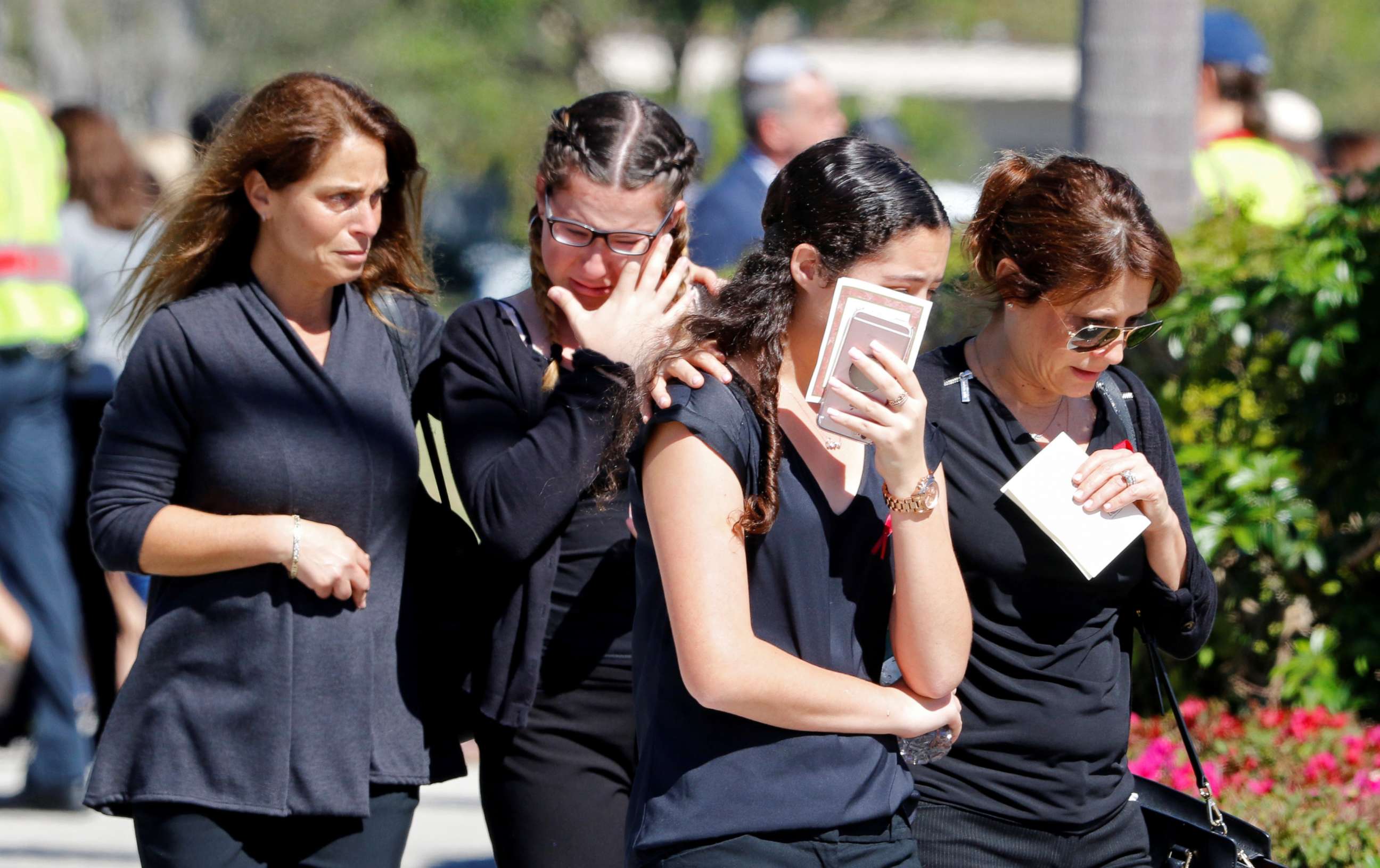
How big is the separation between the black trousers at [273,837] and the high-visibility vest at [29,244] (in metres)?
3.05

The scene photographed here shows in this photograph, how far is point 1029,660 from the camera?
8.36 feet

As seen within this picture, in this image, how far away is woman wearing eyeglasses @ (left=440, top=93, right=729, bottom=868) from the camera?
2639 mm

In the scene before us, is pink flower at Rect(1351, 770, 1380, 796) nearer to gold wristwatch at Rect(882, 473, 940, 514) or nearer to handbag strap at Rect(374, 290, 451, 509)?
gold wristwatch at Rect(882, 473, 940, 514)

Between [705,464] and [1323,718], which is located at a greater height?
[705,464]

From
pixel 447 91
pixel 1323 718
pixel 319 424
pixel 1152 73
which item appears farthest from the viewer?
pixel 447 91

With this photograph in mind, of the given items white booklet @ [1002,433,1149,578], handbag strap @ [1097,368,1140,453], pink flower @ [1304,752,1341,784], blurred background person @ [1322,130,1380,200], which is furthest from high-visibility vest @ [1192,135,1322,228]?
white booklet @ [1002,433,1149,578]

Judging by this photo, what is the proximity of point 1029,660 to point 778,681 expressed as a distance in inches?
25.8

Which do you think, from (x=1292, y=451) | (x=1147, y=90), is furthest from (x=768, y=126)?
(x=1292, y=451)

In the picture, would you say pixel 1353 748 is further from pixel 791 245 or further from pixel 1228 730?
pixel 791 245

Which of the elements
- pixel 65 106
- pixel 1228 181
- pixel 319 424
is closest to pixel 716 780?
pixel 319 424

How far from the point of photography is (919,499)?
210 cm

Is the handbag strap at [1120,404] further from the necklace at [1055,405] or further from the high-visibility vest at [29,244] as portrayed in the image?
the high-visibility vest at [29,244]

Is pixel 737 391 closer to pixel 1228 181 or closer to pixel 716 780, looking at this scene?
pixel 716 780

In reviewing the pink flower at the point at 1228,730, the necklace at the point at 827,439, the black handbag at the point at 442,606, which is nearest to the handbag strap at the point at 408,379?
the black handbag at the point at 442,606
